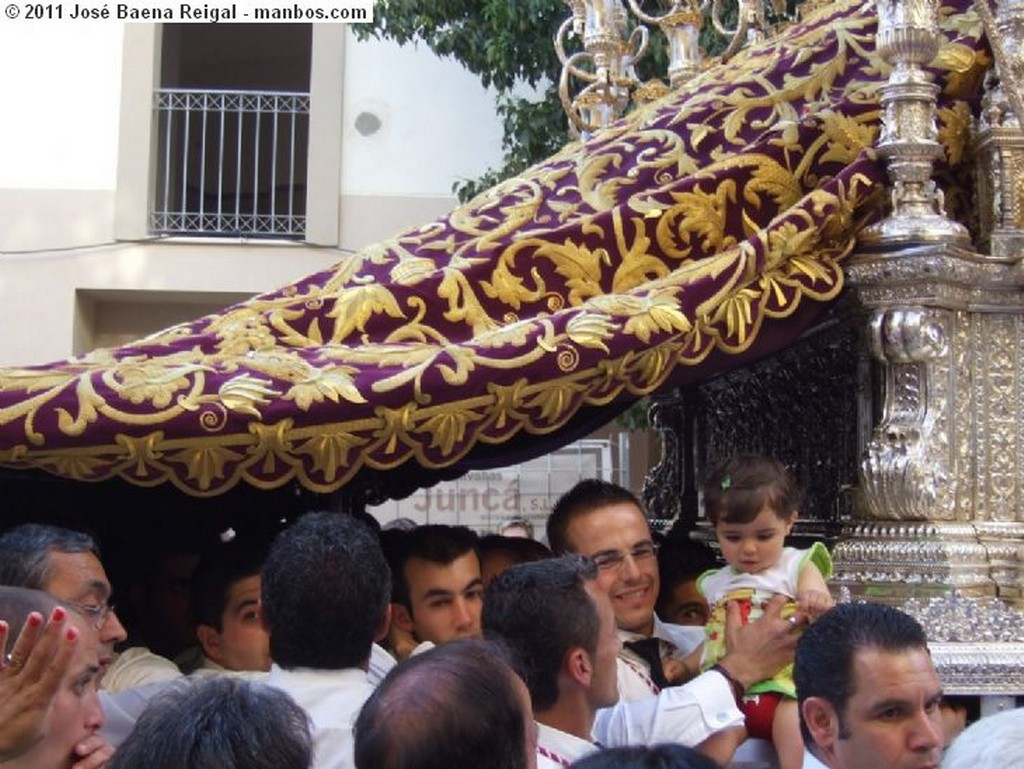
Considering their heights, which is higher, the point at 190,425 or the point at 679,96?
the point at 679,96

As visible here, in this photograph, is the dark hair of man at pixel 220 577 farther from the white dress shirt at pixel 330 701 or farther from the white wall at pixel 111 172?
the white wall at pixel 111 172

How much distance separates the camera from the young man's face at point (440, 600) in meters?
3.26

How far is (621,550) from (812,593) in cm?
42

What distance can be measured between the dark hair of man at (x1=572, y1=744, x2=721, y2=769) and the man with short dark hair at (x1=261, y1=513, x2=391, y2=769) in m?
0.89

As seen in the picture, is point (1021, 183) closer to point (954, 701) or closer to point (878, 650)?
point (954, 701)

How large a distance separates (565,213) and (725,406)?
1345 millimetres

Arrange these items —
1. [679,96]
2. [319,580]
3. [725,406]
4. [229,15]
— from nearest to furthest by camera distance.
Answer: [319,580] → [679,96] → [725,406] → [229,15]

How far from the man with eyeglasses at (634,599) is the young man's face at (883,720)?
2.07ft

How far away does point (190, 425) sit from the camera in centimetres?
309

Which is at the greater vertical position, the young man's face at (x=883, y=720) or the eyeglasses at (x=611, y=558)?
the eyeglasses at (x=611, y=558)

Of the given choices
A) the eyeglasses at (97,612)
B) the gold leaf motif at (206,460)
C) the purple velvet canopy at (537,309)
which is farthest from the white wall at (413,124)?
the eyeglasses at (97,612)

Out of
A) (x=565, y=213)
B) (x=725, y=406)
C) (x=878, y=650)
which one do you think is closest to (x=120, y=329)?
(x=725, y=406)

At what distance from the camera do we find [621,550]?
3.39 metres

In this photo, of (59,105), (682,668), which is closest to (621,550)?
(682,668)
